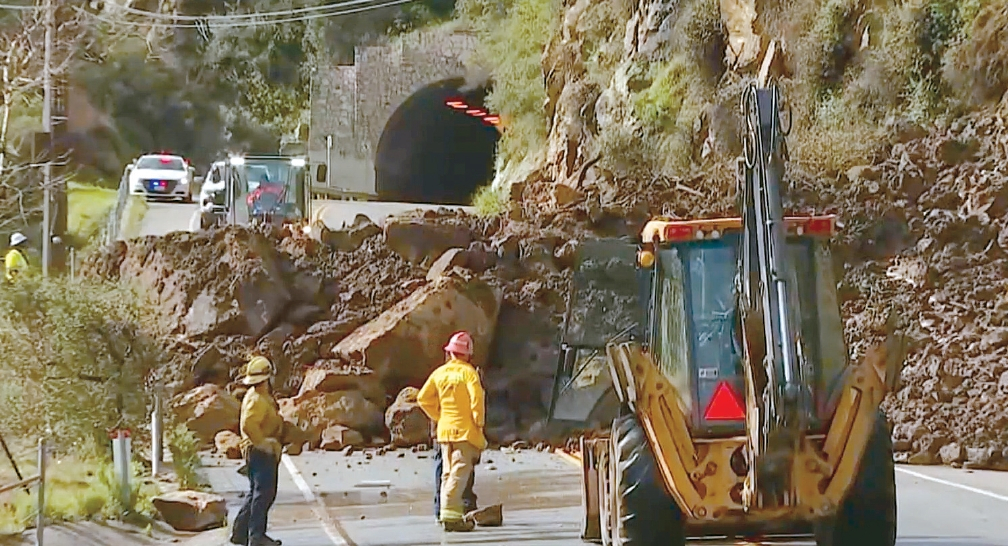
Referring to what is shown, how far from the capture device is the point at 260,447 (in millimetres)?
10320

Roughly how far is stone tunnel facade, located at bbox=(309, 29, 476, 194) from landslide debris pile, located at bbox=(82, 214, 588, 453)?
1685 centimetres

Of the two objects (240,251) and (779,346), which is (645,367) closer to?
(779,346)

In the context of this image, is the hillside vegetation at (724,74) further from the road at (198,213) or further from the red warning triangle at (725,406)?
the red warning triangle at (725,406)

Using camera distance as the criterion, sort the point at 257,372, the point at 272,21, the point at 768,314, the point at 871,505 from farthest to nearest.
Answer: the point at 272,21 → the point at 257,372 → the point at 871,505 → the point at 768,314

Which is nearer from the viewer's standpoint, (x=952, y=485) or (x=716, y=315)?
(x=716, y=315)

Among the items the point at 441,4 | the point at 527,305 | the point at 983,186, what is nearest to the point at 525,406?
the point at 527,305

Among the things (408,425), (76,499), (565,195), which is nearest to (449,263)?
(408,425)

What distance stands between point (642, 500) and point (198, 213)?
2899 cm

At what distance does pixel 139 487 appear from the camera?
41.5 feet

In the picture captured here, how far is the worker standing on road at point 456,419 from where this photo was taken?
1066 cm

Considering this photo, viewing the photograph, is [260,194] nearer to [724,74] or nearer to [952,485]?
[724,74]

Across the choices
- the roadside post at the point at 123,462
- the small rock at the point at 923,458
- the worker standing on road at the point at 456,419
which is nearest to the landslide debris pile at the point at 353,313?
the roadside post at the point at 123,462

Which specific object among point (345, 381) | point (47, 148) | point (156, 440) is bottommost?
point (156, 440)

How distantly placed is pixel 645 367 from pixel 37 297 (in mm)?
8837
